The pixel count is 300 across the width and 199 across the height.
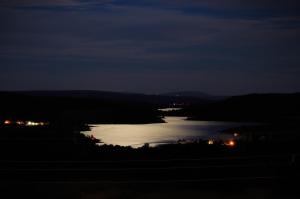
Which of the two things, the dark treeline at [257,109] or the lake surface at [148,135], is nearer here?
the lake surface at [148,135]

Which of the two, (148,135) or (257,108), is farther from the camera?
(257,108)

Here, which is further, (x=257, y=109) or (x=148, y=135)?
(x=257, y=109)

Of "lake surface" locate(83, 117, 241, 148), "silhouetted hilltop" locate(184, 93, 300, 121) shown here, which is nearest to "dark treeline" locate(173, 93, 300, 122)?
"silhouetted hilltop" locate(184, 93, 300, 121)

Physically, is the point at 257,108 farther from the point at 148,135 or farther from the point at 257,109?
the point at 148,135

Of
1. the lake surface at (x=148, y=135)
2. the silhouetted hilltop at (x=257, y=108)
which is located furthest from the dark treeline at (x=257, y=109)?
the lake surface at (x=148, y=135)

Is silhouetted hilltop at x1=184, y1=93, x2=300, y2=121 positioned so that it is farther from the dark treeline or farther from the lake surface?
the lake surface

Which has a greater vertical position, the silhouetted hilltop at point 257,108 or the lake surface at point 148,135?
the silhouetted hilltop at point 257,108

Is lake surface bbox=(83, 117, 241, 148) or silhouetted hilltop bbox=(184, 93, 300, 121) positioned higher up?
silhouetted hilltop bbox=(184, 93, 300, 121)

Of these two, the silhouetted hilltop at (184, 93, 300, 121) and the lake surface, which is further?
the silhouetted hilltop at (184, 93, 300, 121)

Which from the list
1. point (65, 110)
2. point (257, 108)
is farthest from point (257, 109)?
point (65, 110)

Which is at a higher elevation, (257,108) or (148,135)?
(257,108)

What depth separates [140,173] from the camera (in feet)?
46.5

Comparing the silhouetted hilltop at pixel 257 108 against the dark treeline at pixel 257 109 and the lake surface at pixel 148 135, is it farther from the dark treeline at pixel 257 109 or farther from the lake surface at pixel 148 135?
the lake surface at pixel 148 135

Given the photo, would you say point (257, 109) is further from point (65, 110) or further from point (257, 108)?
point (65, 110)
